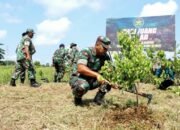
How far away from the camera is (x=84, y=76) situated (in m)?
7.86

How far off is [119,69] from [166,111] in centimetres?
135

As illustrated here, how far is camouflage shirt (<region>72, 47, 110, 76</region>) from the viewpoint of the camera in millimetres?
7633

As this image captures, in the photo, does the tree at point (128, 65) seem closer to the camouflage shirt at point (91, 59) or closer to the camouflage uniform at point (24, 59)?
the camouflage shirt at point (91, 59)

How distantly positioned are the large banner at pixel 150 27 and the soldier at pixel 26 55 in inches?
434

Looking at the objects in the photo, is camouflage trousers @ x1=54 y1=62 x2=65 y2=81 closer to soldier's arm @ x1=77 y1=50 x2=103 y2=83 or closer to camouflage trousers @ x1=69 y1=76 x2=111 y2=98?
camouflage trousers @ x1=69 y1=76 x2=111 y2=98

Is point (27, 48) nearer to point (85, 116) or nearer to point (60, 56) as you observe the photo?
point (60, 56)

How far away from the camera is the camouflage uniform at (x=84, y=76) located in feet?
25.1

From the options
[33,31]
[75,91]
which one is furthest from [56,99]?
[33,31]

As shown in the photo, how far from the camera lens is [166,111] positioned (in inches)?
312

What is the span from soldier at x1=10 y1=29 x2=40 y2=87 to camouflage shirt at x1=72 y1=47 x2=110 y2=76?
395 centimetres

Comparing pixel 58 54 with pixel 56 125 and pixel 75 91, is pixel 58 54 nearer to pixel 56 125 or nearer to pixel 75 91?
pixel 75 91

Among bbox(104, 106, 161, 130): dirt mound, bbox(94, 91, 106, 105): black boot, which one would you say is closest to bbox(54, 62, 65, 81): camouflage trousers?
bbox(94, 91, 106, 105): black boot

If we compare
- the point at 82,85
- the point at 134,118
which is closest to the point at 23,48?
the point at 82,85

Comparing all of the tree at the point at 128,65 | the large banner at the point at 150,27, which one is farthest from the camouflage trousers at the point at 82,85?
the large banner at the point at 150,27
